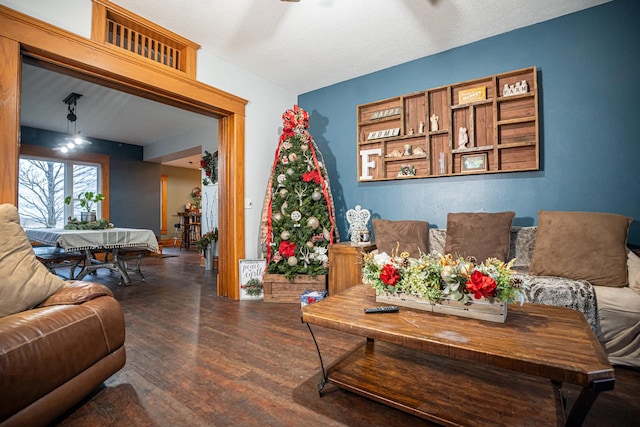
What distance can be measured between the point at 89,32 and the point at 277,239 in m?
2.47

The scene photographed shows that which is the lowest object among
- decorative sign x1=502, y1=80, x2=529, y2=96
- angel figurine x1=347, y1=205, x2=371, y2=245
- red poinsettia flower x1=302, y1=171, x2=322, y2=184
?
angel figurine x1=347, y1=205, x2=371, y2=245

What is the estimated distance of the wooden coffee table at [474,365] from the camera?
Result: 105 centimetres

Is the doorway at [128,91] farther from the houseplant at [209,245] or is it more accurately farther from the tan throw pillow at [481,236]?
the tan throw pillow at [481,236]

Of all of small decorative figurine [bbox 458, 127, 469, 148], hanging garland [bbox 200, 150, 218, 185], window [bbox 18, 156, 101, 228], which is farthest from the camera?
window [bbox 18, 156, 101, 228]

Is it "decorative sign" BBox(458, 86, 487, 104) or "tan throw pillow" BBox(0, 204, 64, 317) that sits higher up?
"decorative sign" BBox(458, 86, 487, 104)

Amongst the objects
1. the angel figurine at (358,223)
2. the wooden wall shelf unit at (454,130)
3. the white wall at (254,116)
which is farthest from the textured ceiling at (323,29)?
the angel figurine at (358,223)

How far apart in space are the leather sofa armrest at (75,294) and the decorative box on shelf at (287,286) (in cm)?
184

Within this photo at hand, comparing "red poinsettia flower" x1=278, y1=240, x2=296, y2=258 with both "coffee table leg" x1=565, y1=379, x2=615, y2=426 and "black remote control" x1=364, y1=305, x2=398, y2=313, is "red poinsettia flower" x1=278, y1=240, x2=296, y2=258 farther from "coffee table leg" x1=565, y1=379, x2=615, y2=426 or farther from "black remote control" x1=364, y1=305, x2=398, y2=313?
"coffee table leg" x1=565, y1=379, x2=615, y2=426

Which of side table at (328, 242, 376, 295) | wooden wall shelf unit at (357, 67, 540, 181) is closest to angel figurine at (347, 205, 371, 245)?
side table at (328, 242, 376, 295)

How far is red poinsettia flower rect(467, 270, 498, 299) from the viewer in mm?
1422

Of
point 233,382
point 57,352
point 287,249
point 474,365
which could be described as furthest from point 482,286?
point 287,249

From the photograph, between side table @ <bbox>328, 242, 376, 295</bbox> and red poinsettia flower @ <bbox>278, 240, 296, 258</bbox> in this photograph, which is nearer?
side table @ <bbox>328, 242, 376, 295</bbox>

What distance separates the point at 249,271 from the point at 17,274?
7.35 feet

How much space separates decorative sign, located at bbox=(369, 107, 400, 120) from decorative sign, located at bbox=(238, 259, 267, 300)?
2.23 m
